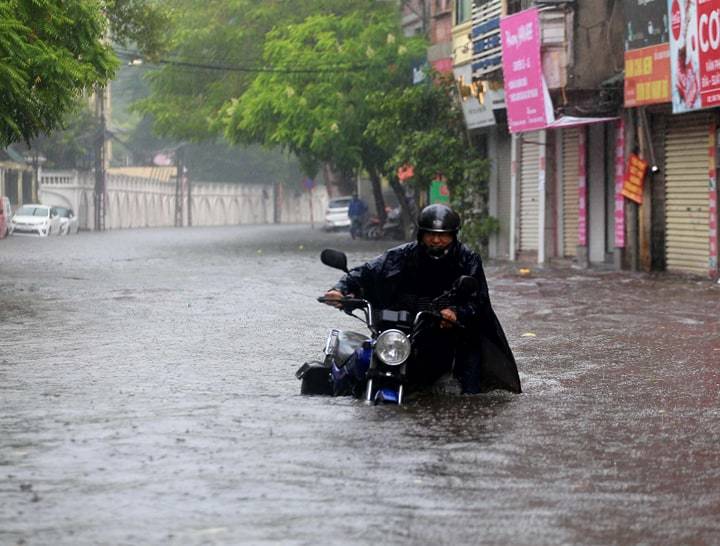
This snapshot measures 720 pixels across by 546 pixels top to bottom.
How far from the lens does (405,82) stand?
149 feet

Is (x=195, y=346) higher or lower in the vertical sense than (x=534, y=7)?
lower

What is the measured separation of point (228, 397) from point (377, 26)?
3557 cm

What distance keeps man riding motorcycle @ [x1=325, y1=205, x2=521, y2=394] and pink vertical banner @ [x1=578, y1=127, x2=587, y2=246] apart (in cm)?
2009

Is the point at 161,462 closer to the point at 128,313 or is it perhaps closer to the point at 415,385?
the point at 415,385

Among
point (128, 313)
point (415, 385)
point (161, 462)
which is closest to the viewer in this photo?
point (161, 462)

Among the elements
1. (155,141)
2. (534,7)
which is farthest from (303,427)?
(155,141)

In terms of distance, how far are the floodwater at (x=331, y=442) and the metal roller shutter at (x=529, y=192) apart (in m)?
15.6

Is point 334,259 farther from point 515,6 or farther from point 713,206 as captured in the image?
point 515,6

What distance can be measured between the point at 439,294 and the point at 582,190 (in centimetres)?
2054

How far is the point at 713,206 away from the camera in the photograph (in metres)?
24.6

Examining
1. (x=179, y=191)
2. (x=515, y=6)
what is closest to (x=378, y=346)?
(x=515, y=6)

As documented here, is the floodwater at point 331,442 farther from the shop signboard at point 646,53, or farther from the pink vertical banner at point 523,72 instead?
the pink vertical banner at point 523,72

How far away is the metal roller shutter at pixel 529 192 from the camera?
32.6m

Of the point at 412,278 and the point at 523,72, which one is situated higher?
the point at 523,72
